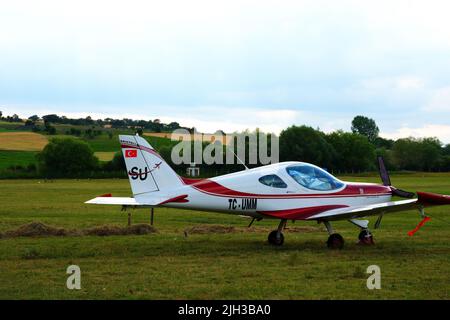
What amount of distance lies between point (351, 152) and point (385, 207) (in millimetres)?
66484

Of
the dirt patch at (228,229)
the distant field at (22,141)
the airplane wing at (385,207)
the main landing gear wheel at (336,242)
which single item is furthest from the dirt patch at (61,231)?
the distant field at (22,141)

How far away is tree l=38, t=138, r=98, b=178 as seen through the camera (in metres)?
94.4

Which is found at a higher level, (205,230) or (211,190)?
(211,190)

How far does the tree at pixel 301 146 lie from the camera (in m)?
44.3

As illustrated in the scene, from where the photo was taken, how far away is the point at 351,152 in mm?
80438

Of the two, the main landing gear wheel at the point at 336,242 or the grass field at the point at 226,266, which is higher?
the main landing gear wheel at the point at 336,242

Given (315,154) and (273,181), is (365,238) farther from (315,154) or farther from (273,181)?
(315,154)

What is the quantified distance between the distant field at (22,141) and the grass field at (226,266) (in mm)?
91531

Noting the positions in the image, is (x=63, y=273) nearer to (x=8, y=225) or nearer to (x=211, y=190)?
(x=211, y=190)

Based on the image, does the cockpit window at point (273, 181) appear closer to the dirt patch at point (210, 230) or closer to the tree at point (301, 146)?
the dirt patch at point (210, 230)
